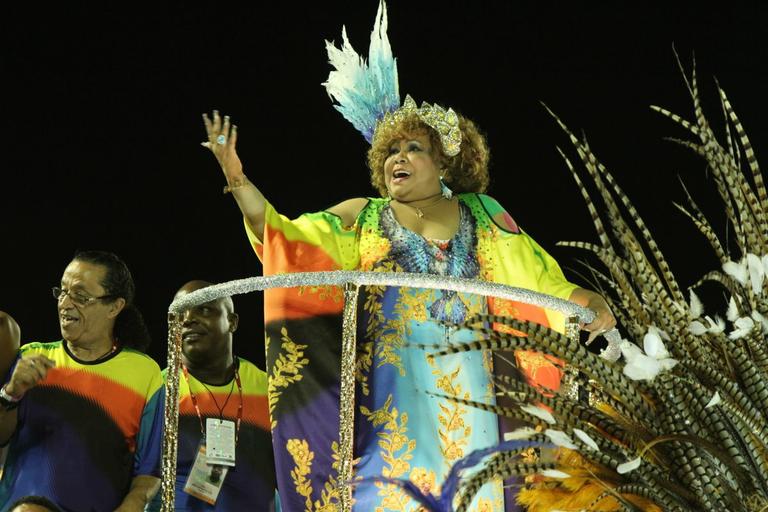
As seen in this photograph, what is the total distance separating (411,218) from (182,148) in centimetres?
171

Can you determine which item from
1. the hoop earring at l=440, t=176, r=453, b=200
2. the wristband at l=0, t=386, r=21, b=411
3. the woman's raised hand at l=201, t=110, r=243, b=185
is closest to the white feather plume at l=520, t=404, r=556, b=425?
the woman's raised hand at l=201, t=110, r=243, b=185

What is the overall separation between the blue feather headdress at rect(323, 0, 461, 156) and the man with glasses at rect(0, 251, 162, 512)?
0.77 metres

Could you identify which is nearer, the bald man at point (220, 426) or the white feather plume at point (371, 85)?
the bald man at point (220, 426)

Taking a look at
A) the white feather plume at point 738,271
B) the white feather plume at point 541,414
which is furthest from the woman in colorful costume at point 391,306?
the white feather plume at point 738,271

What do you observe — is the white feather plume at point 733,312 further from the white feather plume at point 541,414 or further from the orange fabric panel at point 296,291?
the orange fabric panel at point 296,291

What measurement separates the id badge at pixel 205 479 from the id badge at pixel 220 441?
0.02 metres

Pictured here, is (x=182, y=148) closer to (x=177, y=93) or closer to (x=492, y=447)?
(x=177, y=93)

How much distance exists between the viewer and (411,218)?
7.98 feet

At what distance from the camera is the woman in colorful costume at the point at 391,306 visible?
141 centimetres

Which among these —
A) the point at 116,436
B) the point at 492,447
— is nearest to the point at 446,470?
the point at 492,447

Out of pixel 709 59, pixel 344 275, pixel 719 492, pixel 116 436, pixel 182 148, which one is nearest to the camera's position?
pixel 719 492

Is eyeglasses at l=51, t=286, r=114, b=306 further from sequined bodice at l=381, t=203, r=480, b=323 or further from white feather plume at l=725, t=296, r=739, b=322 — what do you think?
white feather plume at l=725, t=296, r=739, b=322

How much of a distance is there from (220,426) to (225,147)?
0.55 m

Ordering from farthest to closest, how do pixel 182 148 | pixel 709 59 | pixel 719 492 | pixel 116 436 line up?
1. pixel 182 148
2. pixel 709 59
3. pixel 116 436
4. pixel 719 492
